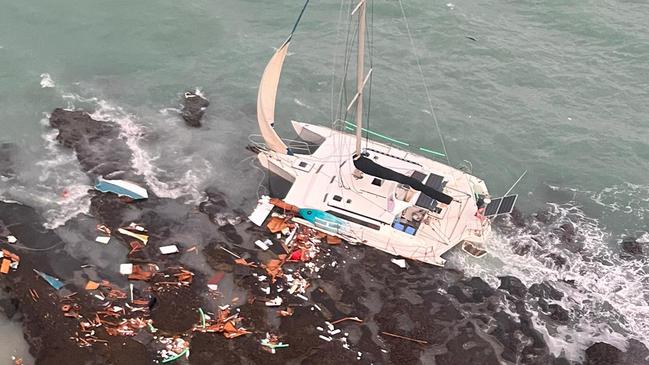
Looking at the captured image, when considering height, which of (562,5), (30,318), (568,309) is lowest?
(30,318)

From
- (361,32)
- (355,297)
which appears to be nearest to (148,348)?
(355,297)

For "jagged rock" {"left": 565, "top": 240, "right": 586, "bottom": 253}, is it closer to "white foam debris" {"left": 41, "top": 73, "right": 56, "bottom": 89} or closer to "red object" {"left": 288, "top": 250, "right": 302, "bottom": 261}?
"red object" {"left": 288, "top": 250, "right": 302, "bottom": 261}

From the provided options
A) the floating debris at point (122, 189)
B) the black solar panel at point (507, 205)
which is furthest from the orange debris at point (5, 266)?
the black solar panel at point (507, 205)

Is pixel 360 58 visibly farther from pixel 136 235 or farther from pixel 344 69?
pixel 344 69

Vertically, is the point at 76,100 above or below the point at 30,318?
above

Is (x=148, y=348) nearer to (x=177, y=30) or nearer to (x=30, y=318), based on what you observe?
(x=30, y=318)

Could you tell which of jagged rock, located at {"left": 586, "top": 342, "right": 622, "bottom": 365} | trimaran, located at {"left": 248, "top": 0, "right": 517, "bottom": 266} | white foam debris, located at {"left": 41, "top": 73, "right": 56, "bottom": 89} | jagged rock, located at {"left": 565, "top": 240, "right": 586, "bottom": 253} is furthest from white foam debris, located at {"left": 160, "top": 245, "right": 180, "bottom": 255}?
jagged rock, located at {"left": 565, "top": 240, "right": 586, "bottom": 253}

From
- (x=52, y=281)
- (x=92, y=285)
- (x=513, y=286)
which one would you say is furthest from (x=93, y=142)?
(x=513, y=286)
